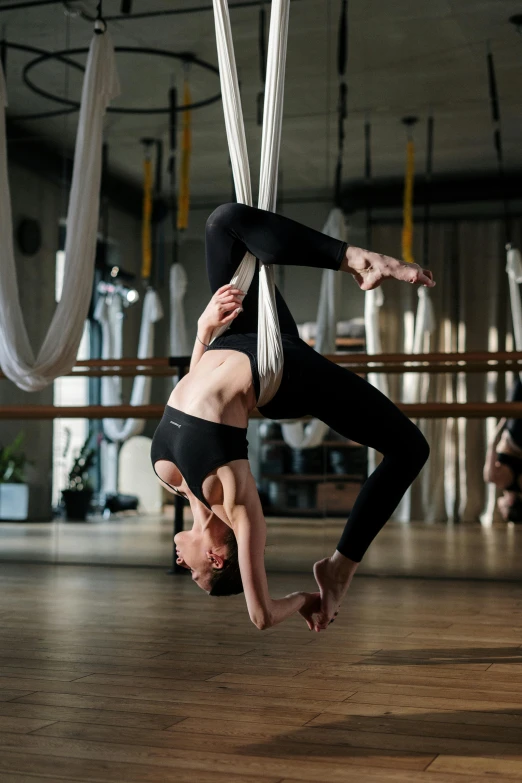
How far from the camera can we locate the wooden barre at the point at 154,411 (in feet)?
12.4

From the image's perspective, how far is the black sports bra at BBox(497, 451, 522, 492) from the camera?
12.9 feet

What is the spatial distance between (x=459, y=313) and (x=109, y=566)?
2.07m

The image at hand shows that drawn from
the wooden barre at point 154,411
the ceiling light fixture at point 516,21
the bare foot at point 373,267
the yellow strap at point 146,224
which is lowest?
the wooden barre at point 154,411

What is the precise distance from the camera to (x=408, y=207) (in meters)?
4.16

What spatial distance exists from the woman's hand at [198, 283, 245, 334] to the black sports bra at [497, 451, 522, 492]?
7.10 feet

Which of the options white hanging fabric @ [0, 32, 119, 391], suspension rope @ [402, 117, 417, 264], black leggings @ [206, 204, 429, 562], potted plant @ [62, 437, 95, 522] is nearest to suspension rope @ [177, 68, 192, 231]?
white hanging fabric @ [0, 32, 119, 391]

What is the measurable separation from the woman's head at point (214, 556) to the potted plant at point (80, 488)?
2.41 metres

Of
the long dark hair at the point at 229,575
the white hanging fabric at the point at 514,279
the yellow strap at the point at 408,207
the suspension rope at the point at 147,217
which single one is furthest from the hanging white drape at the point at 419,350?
the long dark hair at the point at 229,575

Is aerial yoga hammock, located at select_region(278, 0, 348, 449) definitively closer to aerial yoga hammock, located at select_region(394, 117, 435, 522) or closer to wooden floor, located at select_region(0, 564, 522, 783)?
aerial yoga hammock, located at select_region(394, 117, 435, 522)

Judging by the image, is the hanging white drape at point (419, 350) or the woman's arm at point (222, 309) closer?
the woman's arm at point (222, 309)

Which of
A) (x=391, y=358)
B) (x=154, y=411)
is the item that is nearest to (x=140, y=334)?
(x=154, y=411)

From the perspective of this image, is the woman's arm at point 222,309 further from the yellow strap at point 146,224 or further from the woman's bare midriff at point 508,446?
the yellow strap at point 146,224

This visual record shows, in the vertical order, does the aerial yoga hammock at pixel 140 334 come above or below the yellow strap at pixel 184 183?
below

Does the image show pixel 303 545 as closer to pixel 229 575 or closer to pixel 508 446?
pixel 508 446
